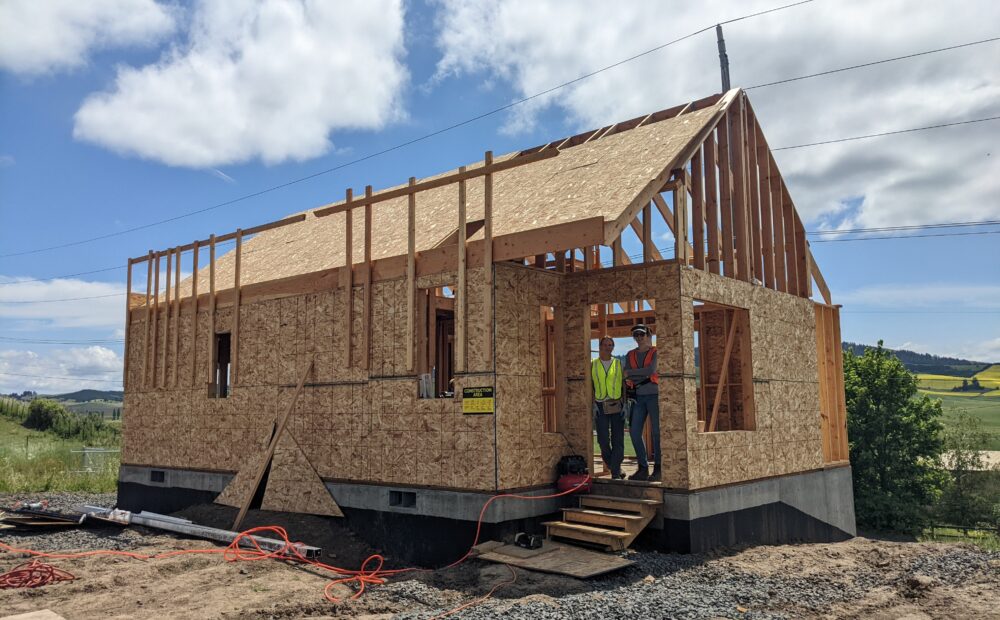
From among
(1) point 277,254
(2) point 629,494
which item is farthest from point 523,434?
(1) point 277,254

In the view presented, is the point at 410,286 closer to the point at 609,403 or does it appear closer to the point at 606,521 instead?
the point at 609,403

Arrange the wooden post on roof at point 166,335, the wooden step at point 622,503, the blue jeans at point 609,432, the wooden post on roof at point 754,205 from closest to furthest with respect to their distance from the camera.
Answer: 1. the wooden step at point 622,503
2. the blue jeans at point 609,432
3. the wooden post on roof at point 754,205
4. the wooden post on roof at point 166,335

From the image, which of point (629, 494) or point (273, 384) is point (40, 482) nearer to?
point (273, 384)

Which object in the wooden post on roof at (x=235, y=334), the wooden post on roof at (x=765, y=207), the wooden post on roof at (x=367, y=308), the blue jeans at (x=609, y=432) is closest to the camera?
the blue jeans at (x=609, y=432)

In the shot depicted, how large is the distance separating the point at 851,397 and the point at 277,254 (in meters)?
24.9

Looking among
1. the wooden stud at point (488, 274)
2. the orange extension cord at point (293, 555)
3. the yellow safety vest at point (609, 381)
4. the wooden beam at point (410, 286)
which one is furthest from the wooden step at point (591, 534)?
the wooden beam at point (410, 286)

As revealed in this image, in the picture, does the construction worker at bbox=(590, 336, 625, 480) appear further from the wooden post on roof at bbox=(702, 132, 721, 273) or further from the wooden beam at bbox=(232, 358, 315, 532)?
the wooden beam at bbox=(232, 358, 315, 532)

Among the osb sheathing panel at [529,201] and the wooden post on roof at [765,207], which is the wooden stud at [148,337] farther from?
the wooden post on roof at [765,207]

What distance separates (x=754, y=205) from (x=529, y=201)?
14.7 ft

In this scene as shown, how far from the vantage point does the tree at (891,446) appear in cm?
2875

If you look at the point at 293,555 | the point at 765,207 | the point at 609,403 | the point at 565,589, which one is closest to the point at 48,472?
the point at 293,555

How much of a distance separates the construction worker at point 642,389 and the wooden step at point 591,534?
133 cm

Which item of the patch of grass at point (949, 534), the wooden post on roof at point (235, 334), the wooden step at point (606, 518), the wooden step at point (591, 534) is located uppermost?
the wooden post on roof at point (235, 334)

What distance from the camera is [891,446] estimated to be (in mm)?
29734
